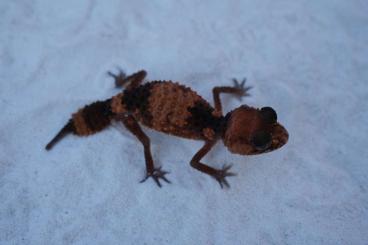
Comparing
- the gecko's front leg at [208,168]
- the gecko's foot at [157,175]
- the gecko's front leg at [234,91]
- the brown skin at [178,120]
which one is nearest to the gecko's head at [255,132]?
the brown skin at [178,120]

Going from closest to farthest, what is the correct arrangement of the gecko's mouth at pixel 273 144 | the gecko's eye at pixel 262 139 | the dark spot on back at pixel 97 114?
the gecko's eye at pixel 262 139, the gecko's mouth at pixel 273 144, the dark spot on back at pixel 97 114

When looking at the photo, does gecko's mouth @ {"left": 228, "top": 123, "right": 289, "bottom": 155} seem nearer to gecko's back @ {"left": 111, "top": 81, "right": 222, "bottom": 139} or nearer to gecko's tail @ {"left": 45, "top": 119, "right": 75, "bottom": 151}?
gecko's back @ {"left": 111, "top": 81, "right": 222, "bottom": 139}

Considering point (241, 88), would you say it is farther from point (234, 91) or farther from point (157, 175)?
point (157, 175)

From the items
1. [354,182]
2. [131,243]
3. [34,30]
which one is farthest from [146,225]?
[34,30]

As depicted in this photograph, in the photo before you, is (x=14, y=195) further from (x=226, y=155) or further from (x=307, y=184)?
(x=307, y=184)

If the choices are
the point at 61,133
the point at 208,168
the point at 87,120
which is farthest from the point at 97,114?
the point at 208,168

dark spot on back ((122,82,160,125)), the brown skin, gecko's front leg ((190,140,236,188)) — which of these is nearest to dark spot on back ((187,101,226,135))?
the brown skin

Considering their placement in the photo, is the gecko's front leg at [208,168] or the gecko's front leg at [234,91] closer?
the gecko's front leg at [208,168]

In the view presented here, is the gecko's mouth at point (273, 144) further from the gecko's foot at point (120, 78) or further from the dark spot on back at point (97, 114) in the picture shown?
the gecko's foot at point (120, 78)
